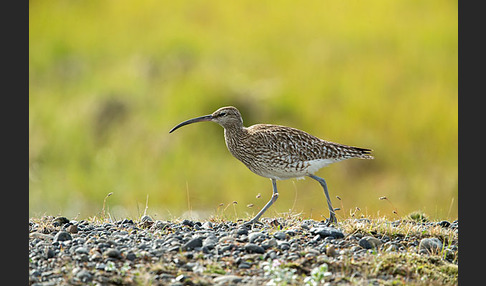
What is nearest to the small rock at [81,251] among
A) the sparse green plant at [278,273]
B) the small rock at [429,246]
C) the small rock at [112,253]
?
the small rock at [112,253]

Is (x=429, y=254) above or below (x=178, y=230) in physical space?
below

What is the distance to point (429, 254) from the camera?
9344 mm

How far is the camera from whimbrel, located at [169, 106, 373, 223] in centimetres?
1145

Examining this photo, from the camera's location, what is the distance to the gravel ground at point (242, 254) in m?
8.32

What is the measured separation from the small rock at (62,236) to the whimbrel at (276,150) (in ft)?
10.0

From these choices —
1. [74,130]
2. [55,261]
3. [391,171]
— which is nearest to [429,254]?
[55,261]

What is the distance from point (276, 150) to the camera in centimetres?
1147

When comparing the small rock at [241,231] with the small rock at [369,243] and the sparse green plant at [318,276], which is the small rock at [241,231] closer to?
the small rock at [369,243]

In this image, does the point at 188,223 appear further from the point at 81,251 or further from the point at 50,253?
the point at 50,253

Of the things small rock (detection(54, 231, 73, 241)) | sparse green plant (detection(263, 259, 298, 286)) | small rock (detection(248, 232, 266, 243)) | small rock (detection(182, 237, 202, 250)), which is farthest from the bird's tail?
small rock (detection(54, 231, 73, 241))

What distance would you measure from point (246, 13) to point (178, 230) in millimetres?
18571

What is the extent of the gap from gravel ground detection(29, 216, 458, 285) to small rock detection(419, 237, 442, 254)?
0.01 meters

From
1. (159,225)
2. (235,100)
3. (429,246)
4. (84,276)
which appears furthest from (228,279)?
(235,100)

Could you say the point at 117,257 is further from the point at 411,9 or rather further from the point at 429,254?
the point at 411,9
